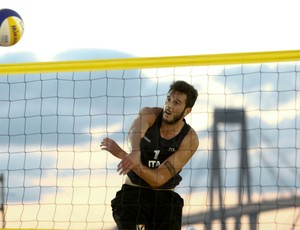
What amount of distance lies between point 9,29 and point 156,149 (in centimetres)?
200

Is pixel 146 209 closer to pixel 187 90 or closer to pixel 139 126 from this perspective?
pixel 139 126

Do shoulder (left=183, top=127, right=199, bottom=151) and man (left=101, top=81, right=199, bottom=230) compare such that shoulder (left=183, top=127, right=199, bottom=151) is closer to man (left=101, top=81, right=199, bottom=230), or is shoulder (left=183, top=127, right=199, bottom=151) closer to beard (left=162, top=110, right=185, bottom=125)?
man (left=101, top=81, right=199, bottom=230)

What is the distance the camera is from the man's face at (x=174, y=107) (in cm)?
728

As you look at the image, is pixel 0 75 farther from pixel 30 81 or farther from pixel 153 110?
pixel 153 110

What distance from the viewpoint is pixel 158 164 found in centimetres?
728

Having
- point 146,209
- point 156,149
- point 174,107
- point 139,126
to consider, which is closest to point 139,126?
point 139,126

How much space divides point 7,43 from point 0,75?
33cm

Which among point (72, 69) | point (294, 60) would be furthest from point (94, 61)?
point (294, 60)

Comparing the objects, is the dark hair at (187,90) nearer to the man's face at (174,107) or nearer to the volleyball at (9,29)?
the man's face at (174,107)

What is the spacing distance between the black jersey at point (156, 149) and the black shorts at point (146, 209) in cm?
9

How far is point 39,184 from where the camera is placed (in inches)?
316

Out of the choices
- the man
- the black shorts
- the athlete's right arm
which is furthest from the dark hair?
the black shorts

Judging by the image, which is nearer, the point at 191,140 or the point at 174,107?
the point at 174,107

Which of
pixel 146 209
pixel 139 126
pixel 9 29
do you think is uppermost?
pixel 9 29
